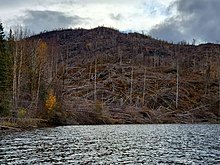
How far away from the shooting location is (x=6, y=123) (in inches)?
2633

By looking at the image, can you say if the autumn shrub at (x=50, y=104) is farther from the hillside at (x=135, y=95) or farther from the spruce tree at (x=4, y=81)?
the spruce tree at (x=4, y=81)

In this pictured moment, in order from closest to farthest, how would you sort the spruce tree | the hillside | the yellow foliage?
the spruce tree
the yellow foliage
the hillside

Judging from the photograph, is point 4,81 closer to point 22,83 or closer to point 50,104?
point 50,104

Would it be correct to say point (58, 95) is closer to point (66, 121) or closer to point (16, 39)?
point (66, 121)

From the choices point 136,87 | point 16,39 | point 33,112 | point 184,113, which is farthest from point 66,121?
point 136,87

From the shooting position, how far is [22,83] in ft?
319

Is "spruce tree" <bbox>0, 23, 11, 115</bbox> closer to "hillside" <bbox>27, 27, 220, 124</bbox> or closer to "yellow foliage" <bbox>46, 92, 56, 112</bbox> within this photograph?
"yellow foliage" <bbox>46, 92, 56, 112</bbox>

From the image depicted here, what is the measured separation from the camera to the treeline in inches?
2985

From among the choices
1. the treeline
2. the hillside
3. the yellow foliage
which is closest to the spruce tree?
the treeline

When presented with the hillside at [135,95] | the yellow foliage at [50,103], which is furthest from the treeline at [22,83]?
the hillside at [135,95]

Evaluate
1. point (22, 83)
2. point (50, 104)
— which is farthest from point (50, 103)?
point (22, 83)

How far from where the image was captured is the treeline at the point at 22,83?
7581cm

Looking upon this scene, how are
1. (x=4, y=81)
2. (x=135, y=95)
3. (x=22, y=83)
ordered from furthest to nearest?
1. (x=135, y=95)
2. (x=22, y=83)
3. (x=4, y=81)

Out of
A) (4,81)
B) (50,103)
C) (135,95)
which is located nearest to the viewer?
(4,81)
